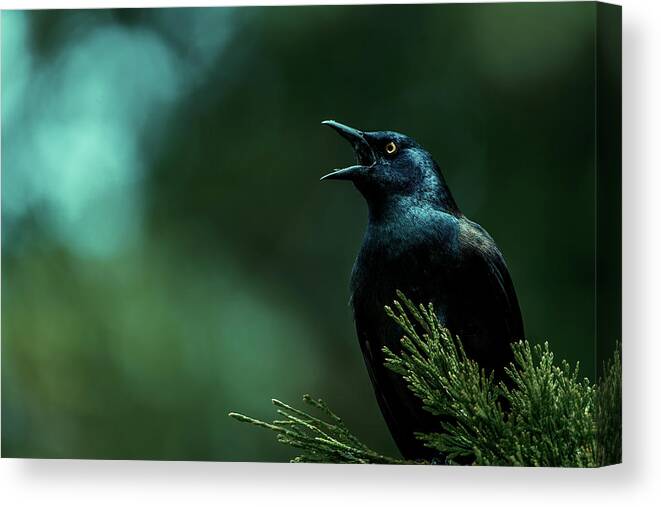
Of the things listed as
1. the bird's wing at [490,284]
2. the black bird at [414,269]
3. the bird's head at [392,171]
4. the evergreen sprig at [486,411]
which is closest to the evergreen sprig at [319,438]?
the evergreen sprig at [486,411]

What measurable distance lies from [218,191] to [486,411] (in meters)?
1.69

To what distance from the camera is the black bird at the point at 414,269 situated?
248 inches

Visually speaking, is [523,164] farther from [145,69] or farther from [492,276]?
[145,69]

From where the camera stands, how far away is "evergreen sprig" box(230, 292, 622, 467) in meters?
5.69

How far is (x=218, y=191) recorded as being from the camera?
668 centimetres

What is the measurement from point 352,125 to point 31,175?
1.46 metres

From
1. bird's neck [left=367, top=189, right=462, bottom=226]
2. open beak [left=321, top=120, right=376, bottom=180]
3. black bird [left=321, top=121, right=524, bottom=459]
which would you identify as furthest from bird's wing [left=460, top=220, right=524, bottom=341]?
open beak [left=321, top=120, right=376, bottom=180]

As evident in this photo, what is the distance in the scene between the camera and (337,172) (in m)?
Result: 6.46

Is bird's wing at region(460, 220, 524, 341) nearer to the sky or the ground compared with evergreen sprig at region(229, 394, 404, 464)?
nearer to the sky

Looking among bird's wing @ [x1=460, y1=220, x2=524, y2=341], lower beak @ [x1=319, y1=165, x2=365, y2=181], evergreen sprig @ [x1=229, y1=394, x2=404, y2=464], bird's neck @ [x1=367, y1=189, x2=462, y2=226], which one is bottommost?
evergreen sprig @ [x1=229, y1=394, x2=404, y2=464]

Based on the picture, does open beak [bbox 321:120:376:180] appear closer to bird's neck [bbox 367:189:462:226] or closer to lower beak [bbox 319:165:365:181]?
lower beak [bbox 319:165:365:181]

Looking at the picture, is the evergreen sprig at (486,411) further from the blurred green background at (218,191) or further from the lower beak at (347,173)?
the lower beak at (347,173)

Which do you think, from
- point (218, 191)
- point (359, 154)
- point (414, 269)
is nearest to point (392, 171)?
point (359, 154)

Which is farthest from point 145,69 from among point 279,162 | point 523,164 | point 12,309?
point 523,164
